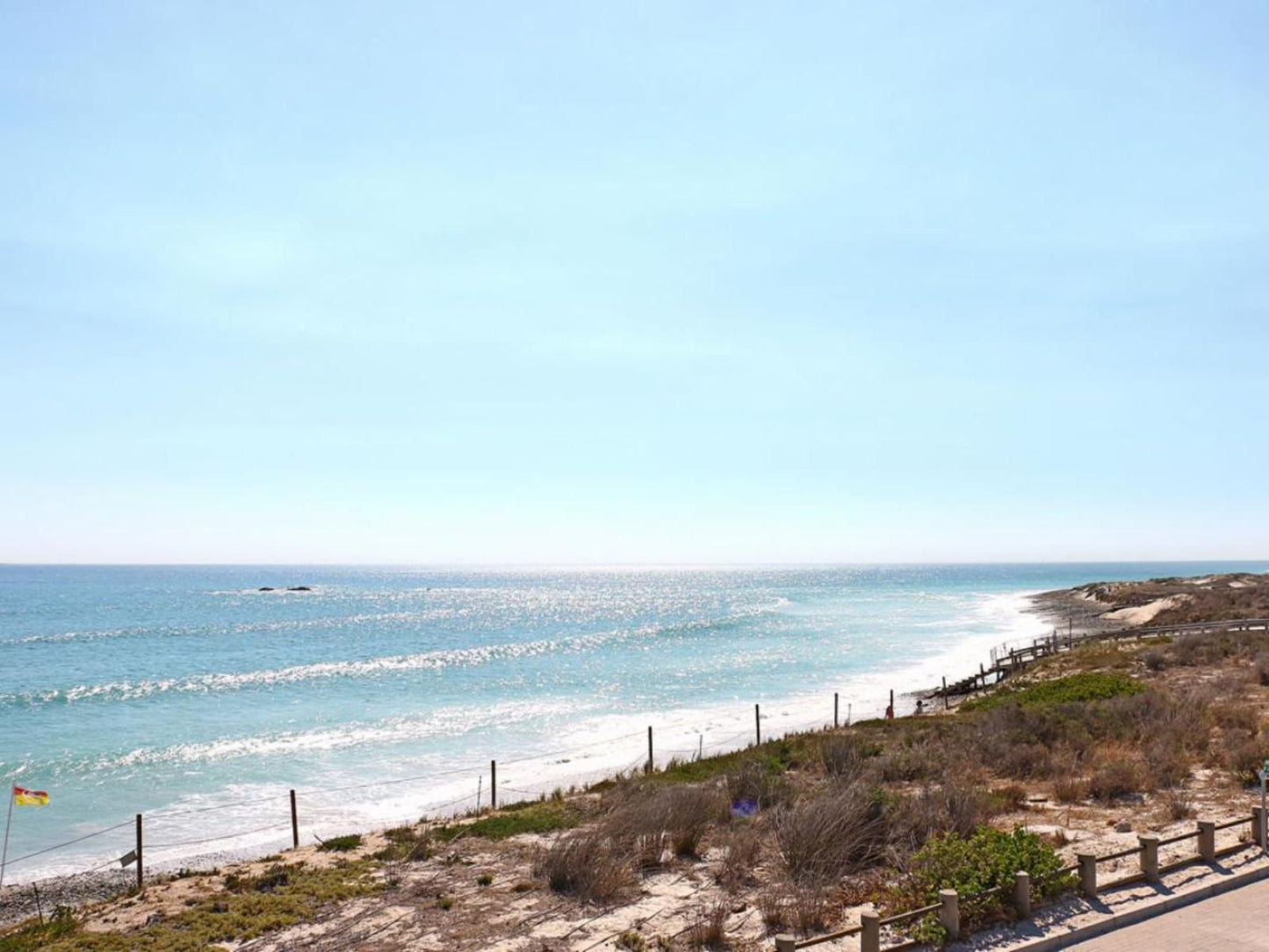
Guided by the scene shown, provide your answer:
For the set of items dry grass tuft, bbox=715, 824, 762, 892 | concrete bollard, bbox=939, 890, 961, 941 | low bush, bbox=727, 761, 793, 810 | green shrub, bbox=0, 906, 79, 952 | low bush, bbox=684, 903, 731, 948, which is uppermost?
concrete bollard, bbox=939, 890, 961, 941

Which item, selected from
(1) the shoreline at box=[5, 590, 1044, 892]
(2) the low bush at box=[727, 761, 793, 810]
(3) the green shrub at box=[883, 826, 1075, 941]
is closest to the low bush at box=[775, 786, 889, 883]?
(3) the green shrub at box=[883, 826, 1075, 941]

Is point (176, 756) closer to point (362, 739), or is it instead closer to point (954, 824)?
point (362, 739)

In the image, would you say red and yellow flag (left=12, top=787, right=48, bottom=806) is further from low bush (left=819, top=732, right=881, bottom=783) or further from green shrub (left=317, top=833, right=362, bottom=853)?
low bush (left=819, top=732, right=881, bottom=783)

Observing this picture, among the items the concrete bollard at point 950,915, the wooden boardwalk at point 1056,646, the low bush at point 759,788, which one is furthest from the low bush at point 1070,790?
the wooden boardwalk at point 1056,646

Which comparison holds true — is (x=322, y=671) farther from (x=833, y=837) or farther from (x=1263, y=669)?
(x=1263, y=669)

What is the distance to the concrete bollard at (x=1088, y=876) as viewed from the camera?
983cm

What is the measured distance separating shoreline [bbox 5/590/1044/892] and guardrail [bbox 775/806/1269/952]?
49.3ft

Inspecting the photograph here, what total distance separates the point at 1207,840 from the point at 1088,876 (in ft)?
7.72

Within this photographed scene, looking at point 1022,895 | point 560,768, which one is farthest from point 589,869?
point 560,768

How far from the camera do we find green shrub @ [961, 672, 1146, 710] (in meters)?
24.0

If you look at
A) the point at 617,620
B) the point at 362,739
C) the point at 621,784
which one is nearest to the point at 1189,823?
the point at 621,784

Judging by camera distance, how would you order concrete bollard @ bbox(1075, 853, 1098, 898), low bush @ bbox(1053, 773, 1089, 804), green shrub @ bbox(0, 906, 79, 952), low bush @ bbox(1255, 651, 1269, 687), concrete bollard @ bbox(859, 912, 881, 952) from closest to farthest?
concrete bollard @ bbox(859, 912, 881, 952) < concrete bollard @ bbox(1075, 853, 1098, 898) < green shrub @ bbox(0, 906, 79, 952) < low bush @ bbox(1053, 773, 1089, 804) < low bush @ bbox(1255, 651, 1269, 687)

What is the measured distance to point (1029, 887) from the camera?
9.62m

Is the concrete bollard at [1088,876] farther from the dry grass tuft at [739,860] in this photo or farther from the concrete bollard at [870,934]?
the dry grass tuft at [739,860]
